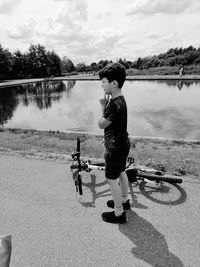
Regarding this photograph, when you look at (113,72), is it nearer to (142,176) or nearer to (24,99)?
(142,176)

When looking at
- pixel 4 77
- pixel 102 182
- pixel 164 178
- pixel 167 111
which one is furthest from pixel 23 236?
pixel 4 77

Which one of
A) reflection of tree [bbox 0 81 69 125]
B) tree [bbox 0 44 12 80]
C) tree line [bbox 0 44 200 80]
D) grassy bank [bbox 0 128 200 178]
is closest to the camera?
grassy bank [bbox 0 128 200 178]

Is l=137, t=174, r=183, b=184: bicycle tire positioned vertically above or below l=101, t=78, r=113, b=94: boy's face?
below

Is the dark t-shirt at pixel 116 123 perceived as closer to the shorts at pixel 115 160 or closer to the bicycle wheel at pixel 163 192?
the shorts at pixel 115 160

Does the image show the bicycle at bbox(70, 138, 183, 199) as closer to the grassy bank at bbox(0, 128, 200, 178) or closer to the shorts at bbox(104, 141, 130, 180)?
the grassy bank at bbox(0, 128, 200, 178)

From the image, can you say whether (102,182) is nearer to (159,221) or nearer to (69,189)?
(69,189)

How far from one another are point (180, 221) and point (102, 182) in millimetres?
1325

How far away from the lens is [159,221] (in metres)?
2.72

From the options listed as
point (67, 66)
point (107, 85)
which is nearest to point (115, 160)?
point (107, 85)

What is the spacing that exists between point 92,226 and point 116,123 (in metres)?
1.23

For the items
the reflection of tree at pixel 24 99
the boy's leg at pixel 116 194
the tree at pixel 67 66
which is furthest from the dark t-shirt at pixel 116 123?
the tree at pixel 67 66

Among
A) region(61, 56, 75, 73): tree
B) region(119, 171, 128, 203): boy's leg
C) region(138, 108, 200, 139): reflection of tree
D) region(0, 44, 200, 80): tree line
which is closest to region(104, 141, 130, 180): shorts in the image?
region(119, 171, 128, 203): boy's leg

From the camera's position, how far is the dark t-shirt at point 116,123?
7.85ft

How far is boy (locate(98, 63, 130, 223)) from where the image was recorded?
2.39 m
